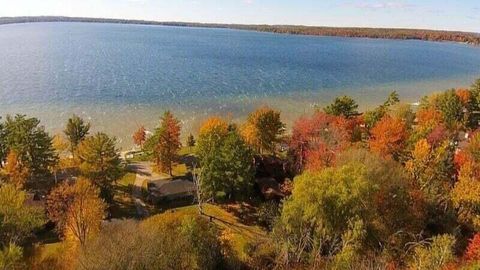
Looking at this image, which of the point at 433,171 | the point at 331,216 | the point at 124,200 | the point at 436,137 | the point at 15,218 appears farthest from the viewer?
the point at 436,137

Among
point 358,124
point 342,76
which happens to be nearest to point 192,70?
point 342,76

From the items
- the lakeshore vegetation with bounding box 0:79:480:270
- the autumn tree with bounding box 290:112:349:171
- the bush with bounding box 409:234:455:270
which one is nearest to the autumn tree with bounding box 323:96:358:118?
the lakeshore vegetation with bounding box 0:79:480:270

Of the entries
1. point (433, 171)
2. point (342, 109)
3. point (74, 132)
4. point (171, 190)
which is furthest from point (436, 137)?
point (74, 132)

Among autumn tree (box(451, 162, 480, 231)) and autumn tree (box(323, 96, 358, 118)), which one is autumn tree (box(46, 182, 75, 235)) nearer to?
autumn tree (box(451, 162, 480, 231))

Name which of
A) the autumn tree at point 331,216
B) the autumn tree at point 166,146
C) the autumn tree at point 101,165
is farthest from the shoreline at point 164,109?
the autumn tree at point 331,216

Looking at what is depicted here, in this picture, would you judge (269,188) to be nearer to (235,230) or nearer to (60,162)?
(235,230)

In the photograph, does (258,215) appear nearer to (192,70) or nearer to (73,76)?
(73,76)

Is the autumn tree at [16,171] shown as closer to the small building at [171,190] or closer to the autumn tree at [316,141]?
the small building at [171,190]

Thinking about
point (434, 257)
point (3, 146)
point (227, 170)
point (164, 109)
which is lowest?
point (164, 109)
